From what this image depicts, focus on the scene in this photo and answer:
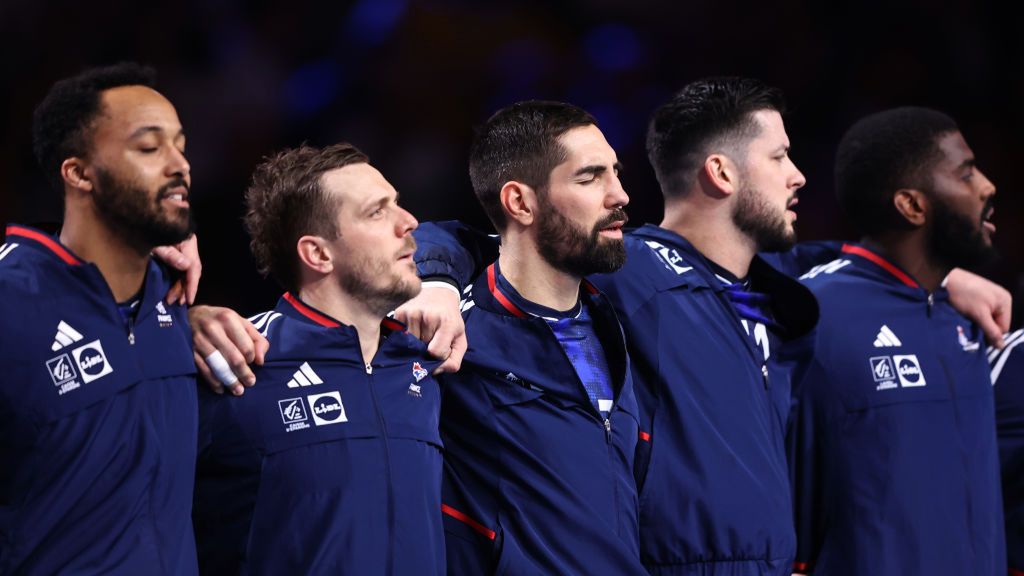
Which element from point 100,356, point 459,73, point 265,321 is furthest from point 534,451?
point 459,73

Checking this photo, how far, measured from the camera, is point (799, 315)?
12.3 feet

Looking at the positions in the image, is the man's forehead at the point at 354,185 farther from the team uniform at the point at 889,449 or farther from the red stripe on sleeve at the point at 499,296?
the team uniform at the point at 889,449

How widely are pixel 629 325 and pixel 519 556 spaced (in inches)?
30.5

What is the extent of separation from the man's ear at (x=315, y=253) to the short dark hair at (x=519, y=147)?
20.4 inches

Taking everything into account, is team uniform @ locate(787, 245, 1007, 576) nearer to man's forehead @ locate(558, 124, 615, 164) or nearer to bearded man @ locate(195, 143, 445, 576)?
man's forehead @ locate(558, 124, 615, 164)

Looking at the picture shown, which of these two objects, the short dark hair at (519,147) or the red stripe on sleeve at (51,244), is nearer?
the red stripe on sleeve at (51,244)

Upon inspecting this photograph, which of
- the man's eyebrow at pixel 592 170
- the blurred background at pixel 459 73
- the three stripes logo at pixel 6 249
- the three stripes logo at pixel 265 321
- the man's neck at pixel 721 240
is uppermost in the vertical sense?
the blurred background at pixel 459 73

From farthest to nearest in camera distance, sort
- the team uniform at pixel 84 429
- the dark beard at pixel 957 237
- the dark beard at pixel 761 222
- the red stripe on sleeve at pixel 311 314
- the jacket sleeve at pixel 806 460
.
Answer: the dark beard at pixel 957 237
the jacket sleeve at pixel 806 460
the dark beard at pixel 761 222
the red stripe on sleeve at pixel 311 314
the team uniform at pixel 84 429

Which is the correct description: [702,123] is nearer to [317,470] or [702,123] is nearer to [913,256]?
[913,256]

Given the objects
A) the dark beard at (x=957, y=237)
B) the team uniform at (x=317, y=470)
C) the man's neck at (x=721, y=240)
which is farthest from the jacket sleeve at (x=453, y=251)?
the dark beard at (x=957, y=237)

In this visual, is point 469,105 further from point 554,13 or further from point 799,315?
point 799,315

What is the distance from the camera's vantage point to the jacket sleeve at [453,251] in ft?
11.1

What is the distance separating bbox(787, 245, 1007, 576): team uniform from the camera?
379 centimetres

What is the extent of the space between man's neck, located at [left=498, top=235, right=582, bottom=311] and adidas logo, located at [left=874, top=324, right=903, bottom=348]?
3.66ft
